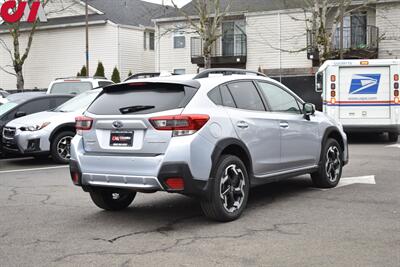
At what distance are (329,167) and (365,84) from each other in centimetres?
816

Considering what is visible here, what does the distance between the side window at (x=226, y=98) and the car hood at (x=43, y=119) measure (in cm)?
623

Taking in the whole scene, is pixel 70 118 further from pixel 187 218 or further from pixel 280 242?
pixel 280 242

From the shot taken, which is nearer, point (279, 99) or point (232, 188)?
point (232, 188)

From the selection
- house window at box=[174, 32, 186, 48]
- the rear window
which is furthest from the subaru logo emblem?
house window at box=[174, 32, 186, 48]

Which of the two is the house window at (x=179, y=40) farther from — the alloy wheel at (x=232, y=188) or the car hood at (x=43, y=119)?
the alloy wheel at (x=232, y=188)

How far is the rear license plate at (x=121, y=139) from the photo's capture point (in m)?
6.21

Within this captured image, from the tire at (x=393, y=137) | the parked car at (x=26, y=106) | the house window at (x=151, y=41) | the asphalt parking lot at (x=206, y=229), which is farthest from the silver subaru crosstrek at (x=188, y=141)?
the house window at (x=151, y=41)

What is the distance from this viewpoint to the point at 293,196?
26.3 ft

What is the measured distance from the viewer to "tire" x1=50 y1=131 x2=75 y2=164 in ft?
39.8

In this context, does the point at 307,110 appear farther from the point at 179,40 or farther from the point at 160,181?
the point at 179,40

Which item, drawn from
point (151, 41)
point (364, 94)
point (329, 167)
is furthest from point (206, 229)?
point (151, 41)

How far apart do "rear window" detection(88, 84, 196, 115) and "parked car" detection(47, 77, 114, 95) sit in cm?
946

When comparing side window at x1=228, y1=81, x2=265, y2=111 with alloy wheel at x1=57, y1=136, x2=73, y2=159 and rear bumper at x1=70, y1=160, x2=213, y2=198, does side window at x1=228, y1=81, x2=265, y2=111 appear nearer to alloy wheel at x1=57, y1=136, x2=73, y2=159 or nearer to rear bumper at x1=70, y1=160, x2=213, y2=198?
rear bumper at x1=70, y1=160, x2=213, y2=198

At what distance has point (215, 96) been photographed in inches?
257
